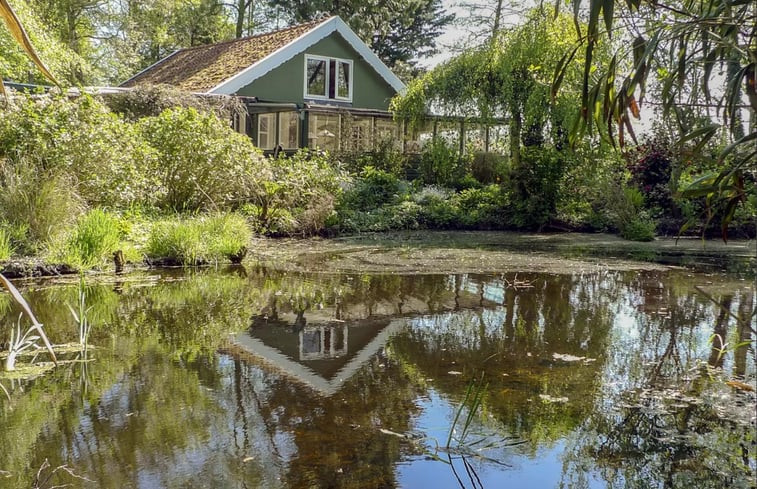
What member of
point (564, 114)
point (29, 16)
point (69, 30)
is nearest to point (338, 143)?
point (564, 114)

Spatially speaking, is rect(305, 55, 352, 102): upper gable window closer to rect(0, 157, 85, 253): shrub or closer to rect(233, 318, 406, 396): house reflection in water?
rect(0, 157, 85, 253): shrub

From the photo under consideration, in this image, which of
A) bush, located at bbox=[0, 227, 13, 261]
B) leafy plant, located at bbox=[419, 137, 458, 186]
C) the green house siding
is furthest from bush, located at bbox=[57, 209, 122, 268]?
the green house siding

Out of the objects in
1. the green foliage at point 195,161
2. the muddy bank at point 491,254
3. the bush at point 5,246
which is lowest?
the muddy bank at point 491,254

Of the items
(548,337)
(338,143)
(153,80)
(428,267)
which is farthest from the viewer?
(153,80)

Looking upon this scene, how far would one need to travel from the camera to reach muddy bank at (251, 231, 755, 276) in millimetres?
9828

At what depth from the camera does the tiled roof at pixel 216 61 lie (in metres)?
20.5

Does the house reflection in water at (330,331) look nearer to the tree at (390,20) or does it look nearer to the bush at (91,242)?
the bush at (91,242)

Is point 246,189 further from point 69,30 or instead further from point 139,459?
point 69,30

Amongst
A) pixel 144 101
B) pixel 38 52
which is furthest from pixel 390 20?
pixel 144 101

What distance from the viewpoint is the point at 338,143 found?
20.2 m

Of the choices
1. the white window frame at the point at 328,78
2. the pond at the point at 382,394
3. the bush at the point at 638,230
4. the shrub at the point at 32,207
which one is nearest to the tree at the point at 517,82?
the bush at the point at 638,230

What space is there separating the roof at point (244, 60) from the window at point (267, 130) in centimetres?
243

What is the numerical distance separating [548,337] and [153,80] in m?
21.1

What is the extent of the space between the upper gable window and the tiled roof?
132 cm
